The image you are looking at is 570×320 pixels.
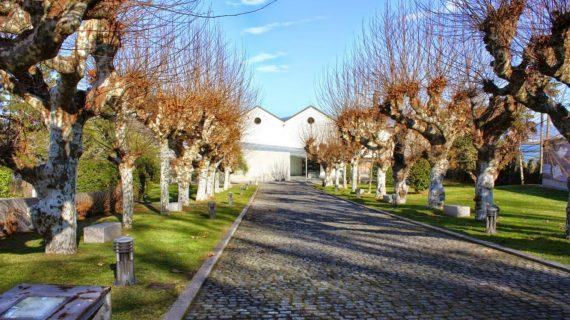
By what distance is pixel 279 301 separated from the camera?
6.26m

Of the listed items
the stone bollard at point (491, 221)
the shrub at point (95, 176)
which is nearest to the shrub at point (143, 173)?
the shrub at point (95, 176)

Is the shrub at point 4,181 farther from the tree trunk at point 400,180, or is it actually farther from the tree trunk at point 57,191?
the tree trunk at point 400,180

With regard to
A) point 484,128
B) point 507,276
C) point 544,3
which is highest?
point 544,3

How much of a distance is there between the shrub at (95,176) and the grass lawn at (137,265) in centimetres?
901

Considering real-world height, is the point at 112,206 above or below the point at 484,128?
below

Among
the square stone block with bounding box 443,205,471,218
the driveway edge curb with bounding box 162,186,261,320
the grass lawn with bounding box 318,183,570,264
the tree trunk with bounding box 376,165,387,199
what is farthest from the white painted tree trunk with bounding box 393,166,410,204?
the driveway edge curb with bounding box 162,186,261,320

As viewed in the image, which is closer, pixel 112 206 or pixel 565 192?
pixel 112 206

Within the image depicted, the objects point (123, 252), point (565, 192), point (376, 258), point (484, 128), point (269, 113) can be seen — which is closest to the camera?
point (123, 252)

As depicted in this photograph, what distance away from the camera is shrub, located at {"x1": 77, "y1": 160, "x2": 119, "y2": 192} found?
67.6ft

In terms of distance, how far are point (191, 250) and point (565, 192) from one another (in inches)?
1142

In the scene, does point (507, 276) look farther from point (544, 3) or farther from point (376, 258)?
point (544, 3)

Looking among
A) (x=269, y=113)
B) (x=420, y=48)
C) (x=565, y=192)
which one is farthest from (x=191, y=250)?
(x=269, y=113)

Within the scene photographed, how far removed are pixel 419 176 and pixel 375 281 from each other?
88.4ft

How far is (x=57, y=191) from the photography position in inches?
334
